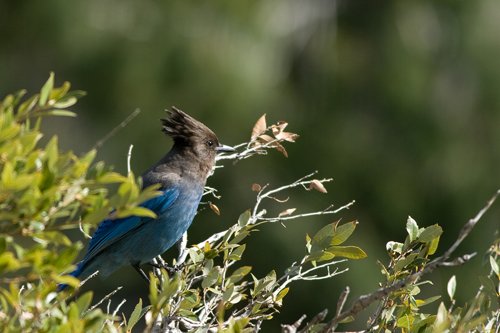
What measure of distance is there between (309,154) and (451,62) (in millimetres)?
1814

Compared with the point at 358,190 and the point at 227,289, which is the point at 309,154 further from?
the point at 227,289

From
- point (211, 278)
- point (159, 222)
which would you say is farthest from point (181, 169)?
point (211, 278)

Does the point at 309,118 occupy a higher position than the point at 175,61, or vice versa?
the point at 175,61

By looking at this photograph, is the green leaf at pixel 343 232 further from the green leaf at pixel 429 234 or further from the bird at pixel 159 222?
the bird at pixel 159 222

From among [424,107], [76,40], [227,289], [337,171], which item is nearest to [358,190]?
[337,171]

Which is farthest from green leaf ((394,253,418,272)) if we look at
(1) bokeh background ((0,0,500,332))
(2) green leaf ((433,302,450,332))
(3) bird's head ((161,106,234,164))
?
(1) bokeh background ((0,0,500,332))

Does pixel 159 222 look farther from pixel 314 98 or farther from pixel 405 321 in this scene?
pixel 314 98

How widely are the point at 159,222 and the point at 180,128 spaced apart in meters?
0.51

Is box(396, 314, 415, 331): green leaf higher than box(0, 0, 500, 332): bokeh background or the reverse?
higher

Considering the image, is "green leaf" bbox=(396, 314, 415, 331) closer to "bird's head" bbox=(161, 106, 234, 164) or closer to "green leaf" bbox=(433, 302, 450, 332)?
"green leaf" bbox=(433, 302, 450, 332)

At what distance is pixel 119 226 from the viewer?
13.6 ft

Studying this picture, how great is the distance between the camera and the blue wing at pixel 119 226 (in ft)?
13.3

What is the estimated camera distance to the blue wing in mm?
4055

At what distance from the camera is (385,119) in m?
11.0
